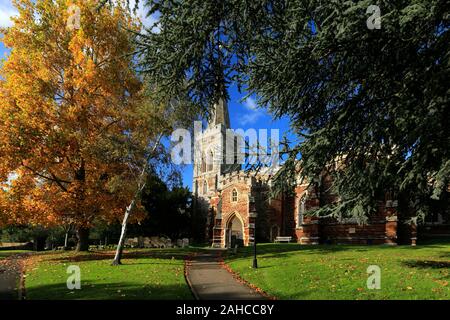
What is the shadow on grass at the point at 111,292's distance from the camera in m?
10.4

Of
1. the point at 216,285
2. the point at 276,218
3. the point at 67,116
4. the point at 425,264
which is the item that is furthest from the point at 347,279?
the point at 276,218

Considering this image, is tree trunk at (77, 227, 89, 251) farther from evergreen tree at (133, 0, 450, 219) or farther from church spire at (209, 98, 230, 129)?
church spire at (209, 98, 230, 129)

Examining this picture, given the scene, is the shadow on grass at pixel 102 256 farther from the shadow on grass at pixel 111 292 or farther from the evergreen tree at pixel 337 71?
the evergreen tree at pixel 337 71

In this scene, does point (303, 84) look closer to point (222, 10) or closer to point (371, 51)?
point (371, 51)

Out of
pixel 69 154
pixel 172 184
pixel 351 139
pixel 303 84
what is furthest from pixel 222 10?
pixel 69 154

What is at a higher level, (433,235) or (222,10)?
(222,10)

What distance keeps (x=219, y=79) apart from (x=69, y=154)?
46.2 feet

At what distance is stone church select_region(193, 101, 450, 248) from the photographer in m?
27.5

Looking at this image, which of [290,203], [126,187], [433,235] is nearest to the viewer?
[126,187]

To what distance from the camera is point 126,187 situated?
17.9 meters

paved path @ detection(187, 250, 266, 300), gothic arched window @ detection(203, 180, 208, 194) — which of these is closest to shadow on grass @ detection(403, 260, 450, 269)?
paved path @ detection(187, 250, 266, 300)

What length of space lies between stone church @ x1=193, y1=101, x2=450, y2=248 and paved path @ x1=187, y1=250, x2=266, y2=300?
355 cm
